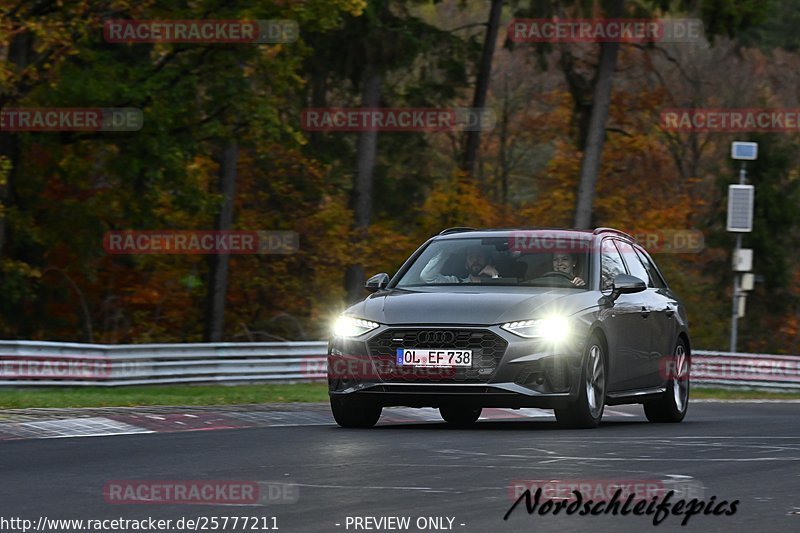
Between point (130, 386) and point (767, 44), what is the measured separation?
42.6m

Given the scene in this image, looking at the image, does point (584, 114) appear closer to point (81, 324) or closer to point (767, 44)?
point (81, 324)

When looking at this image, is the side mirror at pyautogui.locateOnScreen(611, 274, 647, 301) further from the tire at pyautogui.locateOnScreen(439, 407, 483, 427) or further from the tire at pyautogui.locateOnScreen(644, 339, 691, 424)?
the tire at pyautogui.locateOnScreen(439, 407, 483, 427)

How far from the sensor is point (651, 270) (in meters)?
17.0

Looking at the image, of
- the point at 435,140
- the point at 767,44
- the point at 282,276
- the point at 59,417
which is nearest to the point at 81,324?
the point at 282,276
